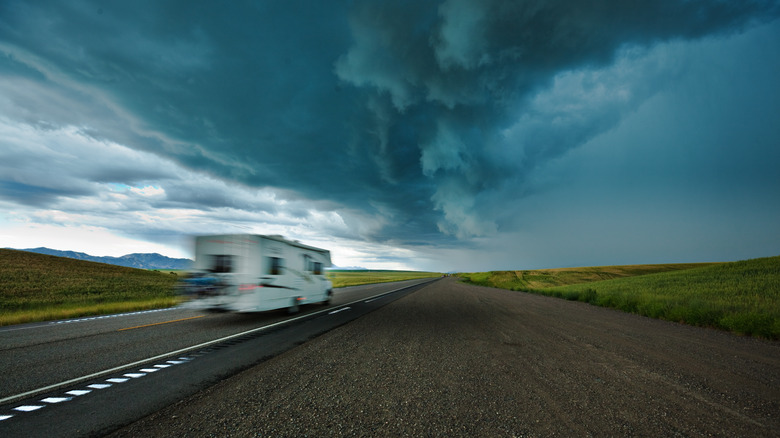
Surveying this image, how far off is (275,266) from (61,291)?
1988 cm

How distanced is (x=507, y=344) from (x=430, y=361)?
245cm

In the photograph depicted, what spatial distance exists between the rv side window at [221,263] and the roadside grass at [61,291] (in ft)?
10.4

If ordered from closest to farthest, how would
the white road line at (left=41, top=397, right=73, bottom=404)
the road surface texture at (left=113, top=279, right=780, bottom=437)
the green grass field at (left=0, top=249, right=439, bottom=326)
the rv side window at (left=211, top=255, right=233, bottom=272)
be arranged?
the road surface texture at (left=113, top=279, right=780, bottom=437) < the white road line at (left=41, top=397, right=73, bottom=404) < the rv side window at (left=211, top=255, right=233, bottom=272) < the green grass field at (left=0, top=249, right=439, bottom=326)

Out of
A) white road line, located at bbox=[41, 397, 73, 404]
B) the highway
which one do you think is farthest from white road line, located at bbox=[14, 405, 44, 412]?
white road line, located at bbox=[41, 397, 73, 404]

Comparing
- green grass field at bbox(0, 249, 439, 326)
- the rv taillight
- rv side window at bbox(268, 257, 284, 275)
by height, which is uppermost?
rv side window at bbox(268, 257, 284, 275)

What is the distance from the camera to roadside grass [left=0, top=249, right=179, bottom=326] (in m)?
11.5

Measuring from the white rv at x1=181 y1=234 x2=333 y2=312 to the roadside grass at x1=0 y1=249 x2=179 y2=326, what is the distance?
3060 millimetres

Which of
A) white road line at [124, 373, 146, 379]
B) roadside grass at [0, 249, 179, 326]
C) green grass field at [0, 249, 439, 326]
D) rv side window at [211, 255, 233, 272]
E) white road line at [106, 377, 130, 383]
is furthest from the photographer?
roadside grass at [0, 249, 179, 326]

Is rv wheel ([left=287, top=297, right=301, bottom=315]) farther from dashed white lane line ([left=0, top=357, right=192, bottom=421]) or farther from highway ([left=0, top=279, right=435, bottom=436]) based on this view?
dashed white lane line ([left=0, top=357, right=192, bottom=421])

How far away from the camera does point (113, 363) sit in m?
5.19

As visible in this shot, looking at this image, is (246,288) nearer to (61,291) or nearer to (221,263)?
(221,263)

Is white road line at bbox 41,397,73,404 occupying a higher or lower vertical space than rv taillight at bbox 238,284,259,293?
lower

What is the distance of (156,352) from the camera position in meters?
5.89

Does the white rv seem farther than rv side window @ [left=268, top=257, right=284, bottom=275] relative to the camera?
No
